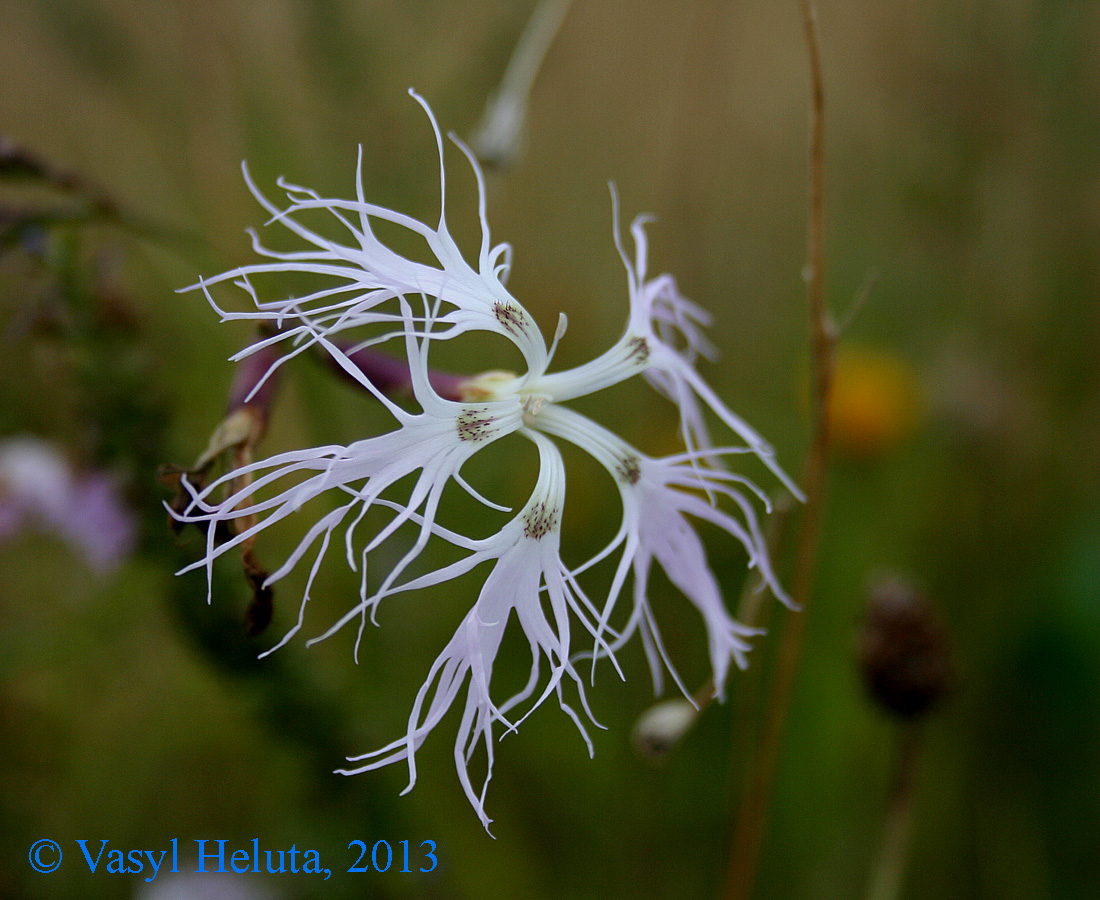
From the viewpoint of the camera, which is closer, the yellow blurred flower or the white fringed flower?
the white fringed flower

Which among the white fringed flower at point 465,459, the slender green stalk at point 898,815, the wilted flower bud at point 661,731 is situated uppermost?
the white fringed flower at point 465,459

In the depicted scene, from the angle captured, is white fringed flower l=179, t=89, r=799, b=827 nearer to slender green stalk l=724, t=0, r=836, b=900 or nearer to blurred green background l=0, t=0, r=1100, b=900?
slender green stalk l=724, t=0, r=836, b=900

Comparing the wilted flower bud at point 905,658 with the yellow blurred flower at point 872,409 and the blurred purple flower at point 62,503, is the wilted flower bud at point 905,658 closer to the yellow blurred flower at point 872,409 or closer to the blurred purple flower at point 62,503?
the yellow blurred flower at point 872,409

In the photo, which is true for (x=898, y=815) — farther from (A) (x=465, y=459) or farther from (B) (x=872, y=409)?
(B) (x=872, y=409)

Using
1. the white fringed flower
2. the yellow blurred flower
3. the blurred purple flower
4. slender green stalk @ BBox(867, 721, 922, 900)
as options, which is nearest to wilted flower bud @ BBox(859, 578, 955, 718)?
slender green stalk @ BBox(867, 721, 922, 900)

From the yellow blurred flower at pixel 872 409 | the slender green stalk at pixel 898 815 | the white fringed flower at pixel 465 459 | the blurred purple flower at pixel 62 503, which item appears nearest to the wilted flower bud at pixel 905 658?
the slender green stalk at pixel 898 815

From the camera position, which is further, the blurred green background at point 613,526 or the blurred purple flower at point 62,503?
the blurred green background at point 613,526
